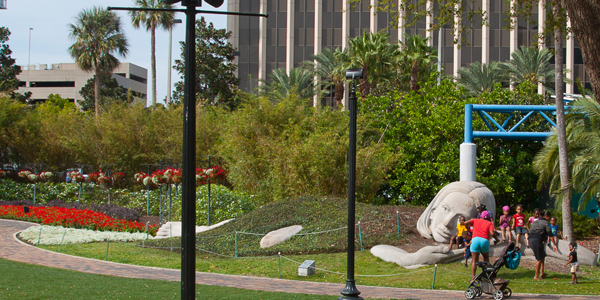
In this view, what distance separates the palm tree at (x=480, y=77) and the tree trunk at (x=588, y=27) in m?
36.9

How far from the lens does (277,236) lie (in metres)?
18.0

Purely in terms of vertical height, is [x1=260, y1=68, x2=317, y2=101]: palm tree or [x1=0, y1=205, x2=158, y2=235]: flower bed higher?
[x1=260, y1=68, x2=317, y2=101]: palm tree

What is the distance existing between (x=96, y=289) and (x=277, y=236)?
742 cm

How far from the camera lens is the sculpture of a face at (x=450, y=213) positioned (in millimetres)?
16375

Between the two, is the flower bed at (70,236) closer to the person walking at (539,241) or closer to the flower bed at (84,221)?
the flower bed at (84,221)

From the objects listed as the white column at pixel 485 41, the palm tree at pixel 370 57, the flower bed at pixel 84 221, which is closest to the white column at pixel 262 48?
the white column at pixel 485 41

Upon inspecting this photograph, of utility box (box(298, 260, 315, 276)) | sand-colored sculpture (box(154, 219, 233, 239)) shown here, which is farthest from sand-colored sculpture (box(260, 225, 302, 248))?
sand-colored sculpture (box(154, 219, 233, 239))

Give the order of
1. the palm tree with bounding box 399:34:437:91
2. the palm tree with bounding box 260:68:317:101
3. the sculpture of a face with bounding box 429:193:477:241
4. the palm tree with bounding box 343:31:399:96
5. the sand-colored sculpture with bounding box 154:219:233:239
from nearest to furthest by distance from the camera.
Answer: the sculpture of a face with bounding box 429:193:477:241, the sand-colored sculpture with bounding box 154:219:233:239, the palm tree with bounding box 343:31:399:96, the palm tree with bounding box 399:34:437:91, the palm tree with bounding box 260:68:317:101

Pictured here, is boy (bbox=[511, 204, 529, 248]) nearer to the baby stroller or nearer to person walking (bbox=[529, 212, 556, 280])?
person walking (bbox=[529, 212, 556, 280])

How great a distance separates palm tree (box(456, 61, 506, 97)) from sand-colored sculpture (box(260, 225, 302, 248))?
29016 mm

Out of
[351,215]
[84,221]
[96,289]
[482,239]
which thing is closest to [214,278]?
[96,289]

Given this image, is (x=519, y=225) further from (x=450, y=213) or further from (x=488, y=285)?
(x=488, y=285)

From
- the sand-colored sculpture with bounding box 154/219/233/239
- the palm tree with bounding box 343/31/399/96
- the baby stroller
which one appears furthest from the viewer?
the palm tree with bounding box 343/31/399/96

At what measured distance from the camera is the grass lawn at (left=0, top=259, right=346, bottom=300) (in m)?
10.5
